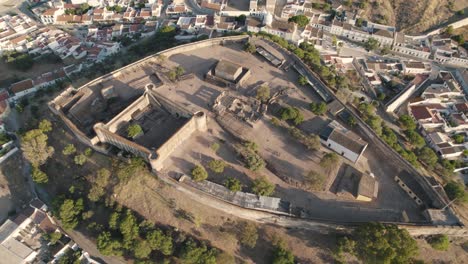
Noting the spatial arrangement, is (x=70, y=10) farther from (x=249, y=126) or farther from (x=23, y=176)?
(x=249, y=126)

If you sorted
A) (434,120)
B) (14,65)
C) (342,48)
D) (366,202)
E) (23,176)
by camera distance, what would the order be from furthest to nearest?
(342,48) → (14,65) → (434,120) → (23,176) → (366,202)

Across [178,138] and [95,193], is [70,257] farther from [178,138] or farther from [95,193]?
[178,138]

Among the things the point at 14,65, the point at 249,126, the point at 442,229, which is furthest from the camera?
the point at 14,65

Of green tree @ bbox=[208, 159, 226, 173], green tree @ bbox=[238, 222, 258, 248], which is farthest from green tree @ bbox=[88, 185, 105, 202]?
green tree @ bbox=[238, 222, 258, 248]

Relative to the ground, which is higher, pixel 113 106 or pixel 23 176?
pixel 113 106

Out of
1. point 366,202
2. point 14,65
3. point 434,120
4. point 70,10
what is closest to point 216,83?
Answer: point 366,202

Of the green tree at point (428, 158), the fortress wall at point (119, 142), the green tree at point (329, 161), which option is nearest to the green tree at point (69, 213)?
the fortress wall at point (119, 142)
